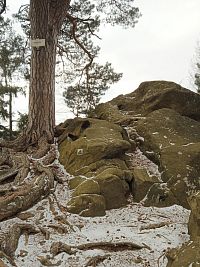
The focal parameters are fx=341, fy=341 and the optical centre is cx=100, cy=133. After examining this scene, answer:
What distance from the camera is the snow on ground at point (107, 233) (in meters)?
4.34

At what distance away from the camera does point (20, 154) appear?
722cm

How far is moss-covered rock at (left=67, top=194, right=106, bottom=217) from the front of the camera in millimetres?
5371

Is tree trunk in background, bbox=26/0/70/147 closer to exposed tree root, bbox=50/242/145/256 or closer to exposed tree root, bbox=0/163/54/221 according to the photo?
exposed tree root, bbox=0/163/54/221

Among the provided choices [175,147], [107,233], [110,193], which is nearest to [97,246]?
[107,233]

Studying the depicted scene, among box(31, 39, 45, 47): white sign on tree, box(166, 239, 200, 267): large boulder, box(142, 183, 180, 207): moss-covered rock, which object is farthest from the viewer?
box(31, 39, 45, 47): white sign on tree

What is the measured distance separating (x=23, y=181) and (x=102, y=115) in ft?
11.2

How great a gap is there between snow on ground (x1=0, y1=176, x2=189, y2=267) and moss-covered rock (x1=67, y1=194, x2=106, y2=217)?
9 cm

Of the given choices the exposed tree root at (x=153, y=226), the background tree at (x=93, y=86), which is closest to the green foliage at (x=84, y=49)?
the background tree at (x=93, y=86)

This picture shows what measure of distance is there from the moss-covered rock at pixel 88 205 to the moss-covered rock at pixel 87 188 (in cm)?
10

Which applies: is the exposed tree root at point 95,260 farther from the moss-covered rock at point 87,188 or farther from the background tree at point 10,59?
the background tree at point 10,59

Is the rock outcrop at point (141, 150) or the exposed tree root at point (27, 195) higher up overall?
the rock outcrop at point (141, 150)

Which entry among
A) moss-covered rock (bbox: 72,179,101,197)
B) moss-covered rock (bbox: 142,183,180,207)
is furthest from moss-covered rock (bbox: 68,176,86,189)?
moss-covered rock (bbox: 142,183,180,207)

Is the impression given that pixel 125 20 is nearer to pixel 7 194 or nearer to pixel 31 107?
pixel 31 107

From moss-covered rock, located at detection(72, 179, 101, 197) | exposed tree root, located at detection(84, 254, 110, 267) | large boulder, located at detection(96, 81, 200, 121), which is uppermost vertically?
large boulder, located at detection(96, 81, 200, 121)
